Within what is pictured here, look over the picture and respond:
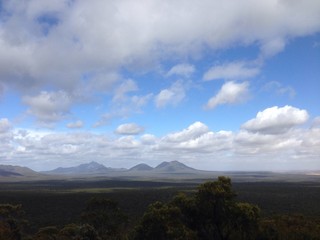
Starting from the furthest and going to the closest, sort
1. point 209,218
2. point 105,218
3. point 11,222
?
1. point 105,218
2. point 11,222
3. point 209,218

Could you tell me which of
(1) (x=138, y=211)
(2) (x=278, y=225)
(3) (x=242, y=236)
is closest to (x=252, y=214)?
(3) (x=242, y=236)

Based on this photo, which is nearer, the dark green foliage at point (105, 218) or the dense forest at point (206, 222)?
the dense forest at point (206, 222)

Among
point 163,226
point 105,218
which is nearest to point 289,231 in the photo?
point 163,226

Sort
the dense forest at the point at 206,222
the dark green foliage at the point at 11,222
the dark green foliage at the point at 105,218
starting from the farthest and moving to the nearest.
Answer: the dark green foliage at the point at 105,218 < the dark green foliage at the point at 11,222 < the dense forest at the point at 206,222

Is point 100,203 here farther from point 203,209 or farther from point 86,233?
point 203,209

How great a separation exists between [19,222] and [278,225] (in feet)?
118

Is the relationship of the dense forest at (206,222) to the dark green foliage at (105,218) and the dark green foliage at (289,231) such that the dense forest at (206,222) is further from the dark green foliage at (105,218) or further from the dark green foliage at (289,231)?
the dark green foliage at (105,218)

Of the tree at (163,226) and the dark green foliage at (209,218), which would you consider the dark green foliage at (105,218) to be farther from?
the dark green foliage at (209,218)

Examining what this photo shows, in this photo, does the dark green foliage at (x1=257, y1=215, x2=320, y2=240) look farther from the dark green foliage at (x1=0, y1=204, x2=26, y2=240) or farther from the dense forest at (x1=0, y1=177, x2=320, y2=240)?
the dark green foliage at (x1=0, y1=204, x2=26, y2=240)

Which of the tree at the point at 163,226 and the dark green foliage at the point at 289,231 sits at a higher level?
the tree at the point at 163,226

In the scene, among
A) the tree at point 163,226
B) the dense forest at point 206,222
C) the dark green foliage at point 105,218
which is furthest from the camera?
the dark green foliage at point 105,218

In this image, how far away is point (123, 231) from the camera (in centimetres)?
5722

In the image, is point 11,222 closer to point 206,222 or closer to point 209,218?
point 206,222

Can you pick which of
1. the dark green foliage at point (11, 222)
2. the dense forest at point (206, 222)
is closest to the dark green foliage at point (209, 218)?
the dense forest at point (206, 222)
